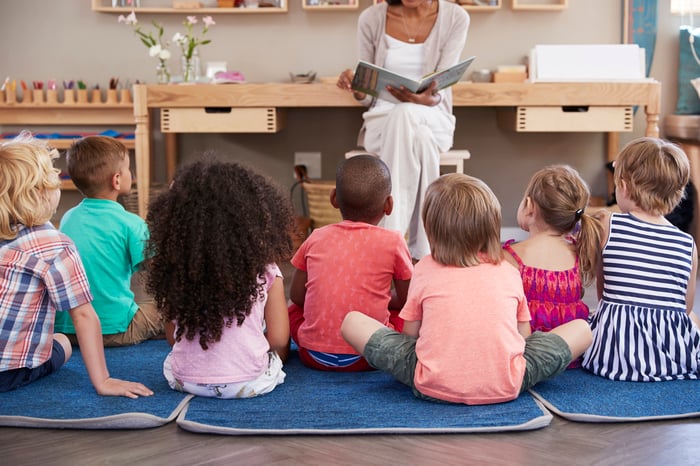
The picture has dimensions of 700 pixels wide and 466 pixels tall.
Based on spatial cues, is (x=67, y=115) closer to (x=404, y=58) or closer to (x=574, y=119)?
(x=404, y=58)

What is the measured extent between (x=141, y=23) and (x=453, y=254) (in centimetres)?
286

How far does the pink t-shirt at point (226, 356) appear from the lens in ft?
5.79

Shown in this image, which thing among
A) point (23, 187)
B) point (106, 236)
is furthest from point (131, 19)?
point (23, 187)

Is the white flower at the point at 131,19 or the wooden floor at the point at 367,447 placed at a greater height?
the white flower at the point at 131,19

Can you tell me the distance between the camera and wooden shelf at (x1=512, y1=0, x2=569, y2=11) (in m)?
3.94

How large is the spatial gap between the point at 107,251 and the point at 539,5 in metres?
2.57

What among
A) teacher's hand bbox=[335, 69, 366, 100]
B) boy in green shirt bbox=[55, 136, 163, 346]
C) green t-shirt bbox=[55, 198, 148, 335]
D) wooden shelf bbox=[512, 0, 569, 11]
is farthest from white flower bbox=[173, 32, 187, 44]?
green t-shirt bbox=[55, 198, 148, 335]

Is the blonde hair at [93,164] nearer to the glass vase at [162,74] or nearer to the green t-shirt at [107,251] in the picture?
the green t-shirt at [107,251]

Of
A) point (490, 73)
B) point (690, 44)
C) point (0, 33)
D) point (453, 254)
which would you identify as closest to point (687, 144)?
point (690, 44)

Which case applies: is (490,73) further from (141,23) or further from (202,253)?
(202,253)

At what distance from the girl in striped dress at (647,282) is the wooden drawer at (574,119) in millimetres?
1588

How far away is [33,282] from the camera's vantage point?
1.78 meters

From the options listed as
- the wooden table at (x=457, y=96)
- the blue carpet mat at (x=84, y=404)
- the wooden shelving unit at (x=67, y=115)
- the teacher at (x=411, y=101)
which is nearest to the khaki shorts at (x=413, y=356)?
the blue carpet mat at (x=84, y=404)

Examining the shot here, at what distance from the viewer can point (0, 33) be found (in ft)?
13.6
